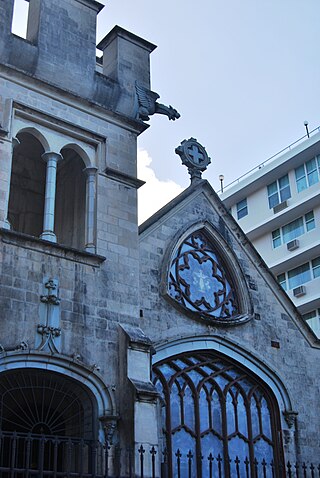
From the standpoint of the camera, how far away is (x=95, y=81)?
Result: 56.7ft

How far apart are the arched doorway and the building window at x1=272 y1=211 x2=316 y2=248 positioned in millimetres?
23646

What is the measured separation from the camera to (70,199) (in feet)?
58.7

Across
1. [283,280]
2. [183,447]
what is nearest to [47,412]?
[183,447]

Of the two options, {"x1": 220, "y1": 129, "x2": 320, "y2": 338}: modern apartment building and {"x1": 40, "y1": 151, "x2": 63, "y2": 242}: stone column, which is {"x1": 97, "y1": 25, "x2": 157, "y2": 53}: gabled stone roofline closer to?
{"x1": 40, "y1": 151, "x2": 63, "y2": 242}: stone column

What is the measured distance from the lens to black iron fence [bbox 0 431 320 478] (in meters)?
11.7

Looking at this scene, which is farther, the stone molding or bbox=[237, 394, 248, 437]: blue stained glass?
Answer: bbox=[237, 394, 248, 437]: blue stained glass

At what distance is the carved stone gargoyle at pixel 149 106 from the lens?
58.6 ft

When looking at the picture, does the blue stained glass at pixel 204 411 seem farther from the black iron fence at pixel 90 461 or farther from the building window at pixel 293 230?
the building window at pixel 293 230

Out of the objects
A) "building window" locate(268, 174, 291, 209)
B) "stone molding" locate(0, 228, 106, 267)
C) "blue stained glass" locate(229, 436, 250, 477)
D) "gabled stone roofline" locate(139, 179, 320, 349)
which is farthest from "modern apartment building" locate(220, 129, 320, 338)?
"stone molding" locate(0, 228, 106, 267)

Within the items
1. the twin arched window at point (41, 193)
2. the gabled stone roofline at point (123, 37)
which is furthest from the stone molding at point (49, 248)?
the gabled stone roofline at point (123, 37)

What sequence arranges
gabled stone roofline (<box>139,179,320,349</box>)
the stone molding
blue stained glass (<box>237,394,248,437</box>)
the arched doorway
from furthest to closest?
gabled stone roofline (<box>139,179,320,349</box>), blue stained glass (<box>237,394,248,437</box>), the arched doorway, the stone molding

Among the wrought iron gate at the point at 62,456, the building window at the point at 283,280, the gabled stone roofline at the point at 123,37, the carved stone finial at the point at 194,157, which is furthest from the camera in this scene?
the building window at the point at 283,280

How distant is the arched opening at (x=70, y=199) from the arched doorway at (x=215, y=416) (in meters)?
3.66

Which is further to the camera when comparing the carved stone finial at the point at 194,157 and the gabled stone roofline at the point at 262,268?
the carved stone finial at the point at 194,157
